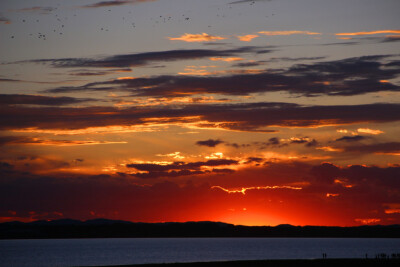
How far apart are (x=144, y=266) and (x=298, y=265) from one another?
28335 mm

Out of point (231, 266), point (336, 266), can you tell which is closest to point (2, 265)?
point (231, 266)

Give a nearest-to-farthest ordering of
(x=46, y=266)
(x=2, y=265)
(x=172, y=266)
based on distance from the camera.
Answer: (x=172, y=266)
(x=46, y=266)
(x=2, y=265)

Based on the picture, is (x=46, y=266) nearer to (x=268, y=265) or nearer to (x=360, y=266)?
(x=268, y=265)

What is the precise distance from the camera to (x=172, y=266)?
4126 inches

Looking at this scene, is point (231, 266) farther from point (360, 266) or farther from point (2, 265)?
point (2, 265)

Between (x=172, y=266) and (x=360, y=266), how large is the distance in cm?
3355

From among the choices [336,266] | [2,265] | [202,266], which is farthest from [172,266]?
[2,265]

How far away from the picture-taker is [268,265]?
105500 millimetres

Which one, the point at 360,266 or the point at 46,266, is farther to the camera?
the point at 46,266

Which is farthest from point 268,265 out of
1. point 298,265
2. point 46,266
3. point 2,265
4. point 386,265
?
point 2,265

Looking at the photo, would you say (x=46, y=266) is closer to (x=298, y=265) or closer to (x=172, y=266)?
(x=172, y=266)

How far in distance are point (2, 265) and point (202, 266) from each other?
94.1m

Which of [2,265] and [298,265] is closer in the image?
[298,265]

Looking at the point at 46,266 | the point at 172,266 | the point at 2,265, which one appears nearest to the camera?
the point at 172,266
